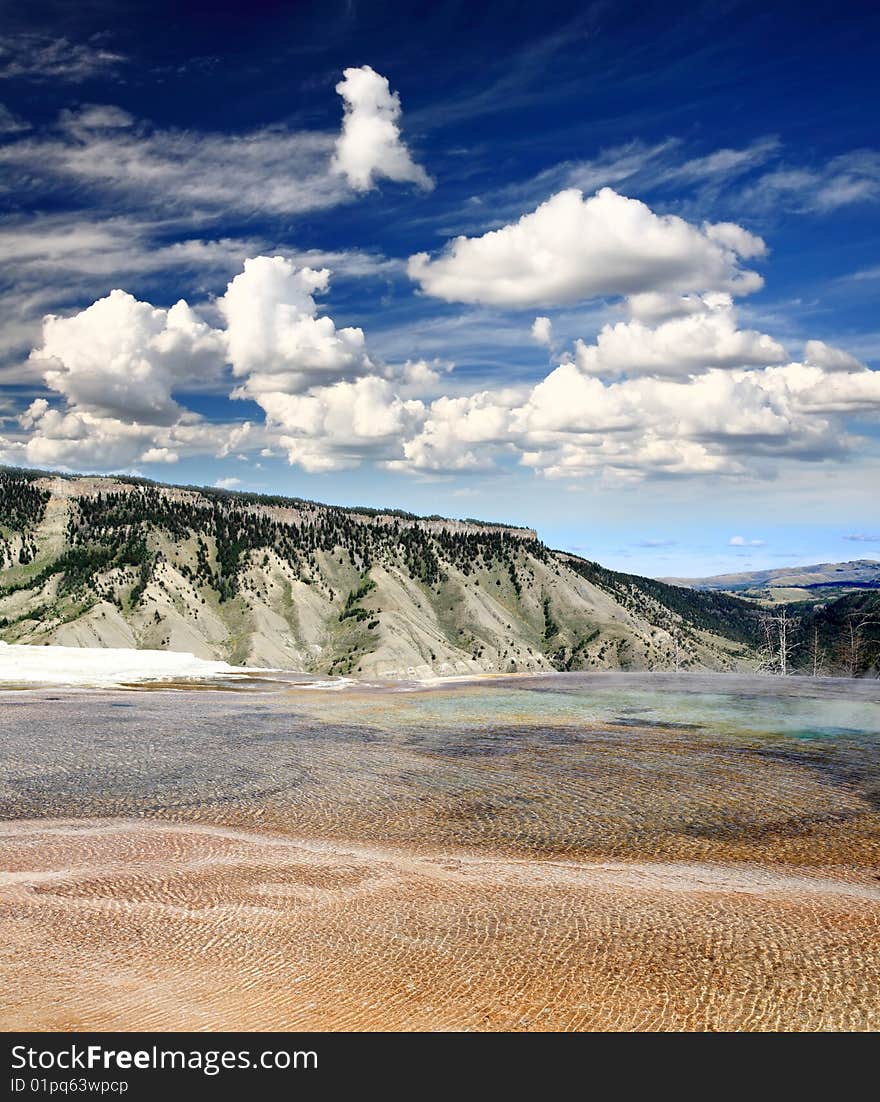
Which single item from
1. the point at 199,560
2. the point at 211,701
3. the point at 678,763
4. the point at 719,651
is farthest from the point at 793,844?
the point at 719,651

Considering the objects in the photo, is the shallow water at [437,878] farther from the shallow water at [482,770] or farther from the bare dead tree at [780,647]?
the bare dead tree at [780,647]

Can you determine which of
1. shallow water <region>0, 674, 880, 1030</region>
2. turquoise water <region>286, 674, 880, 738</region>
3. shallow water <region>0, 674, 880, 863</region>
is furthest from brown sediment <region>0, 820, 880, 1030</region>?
turquoise water <region>286, 674, 880, 738</region>

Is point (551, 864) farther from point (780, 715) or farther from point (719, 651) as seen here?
point (719, 651)

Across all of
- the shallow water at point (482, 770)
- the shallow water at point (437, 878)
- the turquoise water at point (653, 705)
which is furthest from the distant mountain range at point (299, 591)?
the shallow water at point (437, 878)

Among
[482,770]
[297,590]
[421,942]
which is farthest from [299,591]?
[421,942]

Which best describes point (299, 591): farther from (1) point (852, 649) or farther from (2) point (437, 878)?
(2) point (437, 878)
